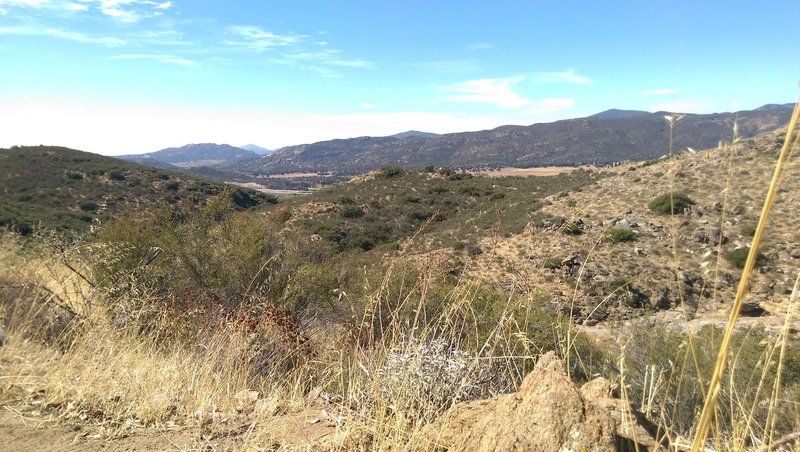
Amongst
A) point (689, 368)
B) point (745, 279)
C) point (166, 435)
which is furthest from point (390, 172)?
point (745, 279)

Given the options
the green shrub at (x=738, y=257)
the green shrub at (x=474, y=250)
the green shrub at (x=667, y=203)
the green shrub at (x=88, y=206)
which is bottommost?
the green shrub at (x=474, y=250)

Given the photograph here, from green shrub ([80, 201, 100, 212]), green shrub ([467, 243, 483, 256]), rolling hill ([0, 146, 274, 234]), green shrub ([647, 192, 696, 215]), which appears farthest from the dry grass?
green shrub ([80, 201, 100, 212])

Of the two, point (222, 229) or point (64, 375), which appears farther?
A: point (222, 229)

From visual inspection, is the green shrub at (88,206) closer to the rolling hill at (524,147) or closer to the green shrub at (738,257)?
the green shrub at (738,257)

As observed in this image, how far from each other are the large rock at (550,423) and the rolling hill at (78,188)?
31.4 meters

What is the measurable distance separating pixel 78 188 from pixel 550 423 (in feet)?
168

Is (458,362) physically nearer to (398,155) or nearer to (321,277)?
(321,277)

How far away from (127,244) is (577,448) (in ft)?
23.4

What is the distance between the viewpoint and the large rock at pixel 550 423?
5.38 feet

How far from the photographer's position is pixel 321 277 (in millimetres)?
7996

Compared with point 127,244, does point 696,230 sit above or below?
below

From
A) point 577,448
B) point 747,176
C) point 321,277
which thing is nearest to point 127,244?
point 321,277

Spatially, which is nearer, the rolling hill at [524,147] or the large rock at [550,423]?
the large rock at [550,423]

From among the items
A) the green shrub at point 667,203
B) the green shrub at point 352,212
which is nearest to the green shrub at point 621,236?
the green shrub at point 667,203
